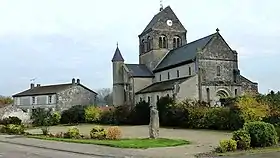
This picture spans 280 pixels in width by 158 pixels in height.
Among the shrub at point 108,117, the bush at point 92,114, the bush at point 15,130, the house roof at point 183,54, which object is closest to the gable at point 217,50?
the house roof at point 183,54

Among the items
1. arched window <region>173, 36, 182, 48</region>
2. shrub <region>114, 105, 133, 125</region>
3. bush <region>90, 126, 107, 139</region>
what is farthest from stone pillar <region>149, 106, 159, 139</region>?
arched window <region>173, 36, 182, 48</region>

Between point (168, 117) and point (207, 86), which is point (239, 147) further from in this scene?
point (207, 86)

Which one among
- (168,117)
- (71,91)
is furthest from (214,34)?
(71,91)

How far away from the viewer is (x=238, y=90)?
50.2 meters

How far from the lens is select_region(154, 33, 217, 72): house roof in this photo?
1984 inches

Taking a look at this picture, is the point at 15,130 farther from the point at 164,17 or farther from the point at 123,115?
the point at 164,17

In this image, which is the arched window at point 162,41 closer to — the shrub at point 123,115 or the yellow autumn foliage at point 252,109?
the shrub at point 123,115

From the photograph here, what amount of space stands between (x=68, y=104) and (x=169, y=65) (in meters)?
21.4

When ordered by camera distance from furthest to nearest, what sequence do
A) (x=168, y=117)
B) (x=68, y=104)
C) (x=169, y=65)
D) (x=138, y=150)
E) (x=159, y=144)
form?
(x=68, y=104)
(x=169, y=65)
(x=168, y=117)
(x=159, y=144)
(x=138, y=150)

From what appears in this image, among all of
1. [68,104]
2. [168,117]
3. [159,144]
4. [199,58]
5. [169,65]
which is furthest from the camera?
[68,104]

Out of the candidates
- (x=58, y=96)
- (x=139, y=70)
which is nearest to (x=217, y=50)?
(x=139, y=70)

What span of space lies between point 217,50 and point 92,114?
20.8m

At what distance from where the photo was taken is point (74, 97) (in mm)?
67625

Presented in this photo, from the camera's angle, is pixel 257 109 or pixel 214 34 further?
pixel 214 34
